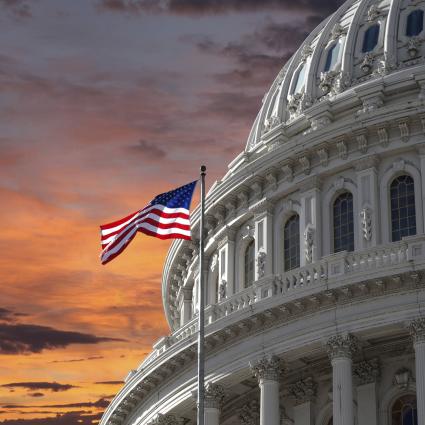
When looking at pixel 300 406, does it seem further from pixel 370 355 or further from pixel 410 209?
pixel 410 209

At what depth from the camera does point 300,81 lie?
76250 mm

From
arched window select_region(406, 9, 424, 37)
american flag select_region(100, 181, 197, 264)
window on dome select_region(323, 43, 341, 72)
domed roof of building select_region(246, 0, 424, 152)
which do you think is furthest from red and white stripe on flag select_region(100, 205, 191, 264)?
arched window select_region(406, 9, 424, 37)

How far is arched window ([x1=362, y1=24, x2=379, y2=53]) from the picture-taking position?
73.4 meters

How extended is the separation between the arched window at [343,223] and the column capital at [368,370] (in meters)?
6.41

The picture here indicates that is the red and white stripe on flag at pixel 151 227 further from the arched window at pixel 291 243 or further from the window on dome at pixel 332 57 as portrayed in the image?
the window on dome at pixel 332 57

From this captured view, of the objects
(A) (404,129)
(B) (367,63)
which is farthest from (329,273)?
(B) (367,63)

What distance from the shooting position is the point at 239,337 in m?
59.1

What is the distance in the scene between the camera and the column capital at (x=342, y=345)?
54.8 meters

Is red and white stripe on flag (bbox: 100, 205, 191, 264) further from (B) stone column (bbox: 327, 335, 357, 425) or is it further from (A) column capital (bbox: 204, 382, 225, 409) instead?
(A) column capital (bbox: 204, 382, 225, 409)

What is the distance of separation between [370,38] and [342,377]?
24773 millimetres

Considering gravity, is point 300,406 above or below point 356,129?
below

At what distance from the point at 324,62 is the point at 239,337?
21.0m

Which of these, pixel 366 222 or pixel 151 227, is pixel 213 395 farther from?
pixel 151 227

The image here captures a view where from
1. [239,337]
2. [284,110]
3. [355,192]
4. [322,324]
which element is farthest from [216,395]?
[284,110]
